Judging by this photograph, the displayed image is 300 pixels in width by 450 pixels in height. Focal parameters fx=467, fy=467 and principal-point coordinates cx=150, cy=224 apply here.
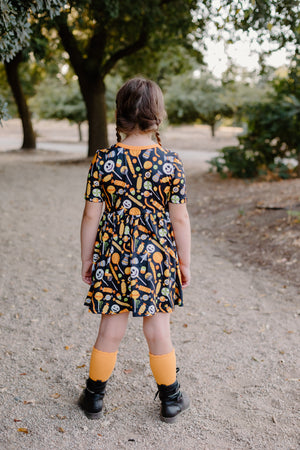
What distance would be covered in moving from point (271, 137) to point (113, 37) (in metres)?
6.95

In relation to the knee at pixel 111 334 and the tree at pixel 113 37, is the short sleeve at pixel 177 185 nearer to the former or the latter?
the knee at pixel 111 334

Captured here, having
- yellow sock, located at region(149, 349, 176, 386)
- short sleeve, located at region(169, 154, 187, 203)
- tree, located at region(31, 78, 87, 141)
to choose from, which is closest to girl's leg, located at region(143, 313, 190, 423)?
yellow sock, located at region(149, 349, 176, 386)

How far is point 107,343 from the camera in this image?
8.14 feet

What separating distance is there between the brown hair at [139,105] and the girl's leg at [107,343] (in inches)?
38.8

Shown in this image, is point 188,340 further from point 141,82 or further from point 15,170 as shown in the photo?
point 15,170

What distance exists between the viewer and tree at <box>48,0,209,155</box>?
37.3ft

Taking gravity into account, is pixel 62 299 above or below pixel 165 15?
below

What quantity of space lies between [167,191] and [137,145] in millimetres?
276

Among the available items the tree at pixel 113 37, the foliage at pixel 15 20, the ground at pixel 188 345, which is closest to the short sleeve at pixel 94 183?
the ground at pixel 188 345

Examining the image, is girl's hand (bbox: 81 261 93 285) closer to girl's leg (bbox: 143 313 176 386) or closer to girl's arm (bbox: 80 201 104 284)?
girl's arm (bbox: 80 201 104 284)

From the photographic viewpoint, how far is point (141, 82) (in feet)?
7.43

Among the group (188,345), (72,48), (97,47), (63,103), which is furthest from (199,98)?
(188,345)

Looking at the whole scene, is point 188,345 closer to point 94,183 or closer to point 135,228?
point 135,228

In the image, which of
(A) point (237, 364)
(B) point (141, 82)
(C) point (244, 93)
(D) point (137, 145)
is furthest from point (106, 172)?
(C) point (244, 93)
